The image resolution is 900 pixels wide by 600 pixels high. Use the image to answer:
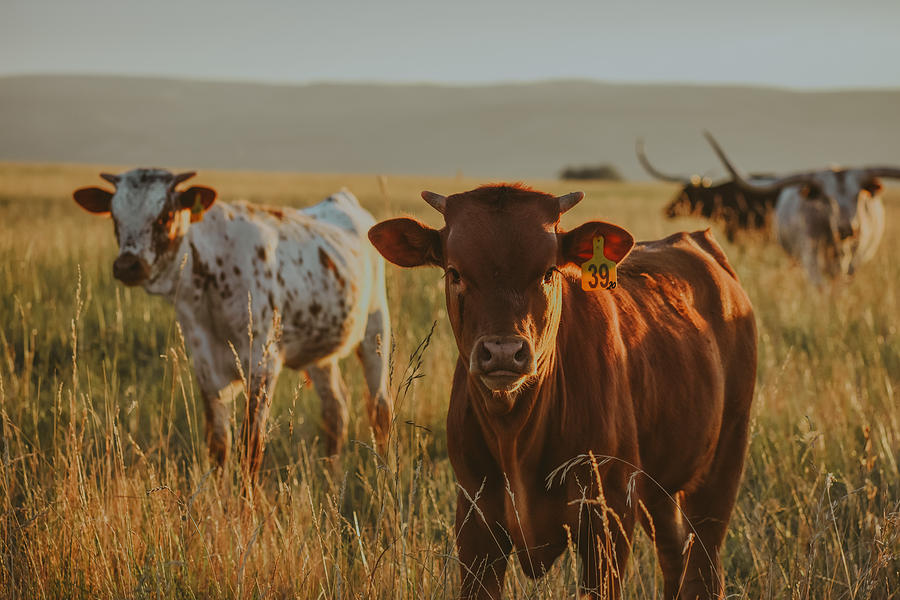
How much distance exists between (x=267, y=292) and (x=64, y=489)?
1874mm

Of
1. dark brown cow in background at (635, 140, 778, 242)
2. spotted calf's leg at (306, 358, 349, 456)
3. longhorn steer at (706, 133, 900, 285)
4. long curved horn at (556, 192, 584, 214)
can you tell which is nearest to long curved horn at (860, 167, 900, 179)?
longhorn steer at (706, 133, 900, 285)

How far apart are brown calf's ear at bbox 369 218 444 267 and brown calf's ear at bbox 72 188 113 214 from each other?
2.31 meters

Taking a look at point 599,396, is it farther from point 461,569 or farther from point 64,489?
point 64,489

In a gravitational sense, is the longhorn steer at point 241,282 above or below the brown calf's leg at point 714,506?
above

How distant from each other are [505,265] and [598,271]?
14.9 inches

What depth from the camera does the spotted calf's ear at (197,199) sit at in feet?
14.8

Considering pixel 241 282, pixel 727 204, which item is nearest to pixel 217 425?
pixel 241 282

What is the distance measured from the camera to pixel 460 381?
2896 millimetres

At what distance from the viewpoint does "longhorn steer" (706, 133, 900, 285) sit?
367 inches

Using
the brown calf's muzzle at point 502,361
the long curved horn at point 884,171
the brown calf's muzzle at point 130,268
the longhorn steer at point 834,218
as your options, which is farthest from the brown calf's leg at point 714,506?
the long curved horn at point 884,171

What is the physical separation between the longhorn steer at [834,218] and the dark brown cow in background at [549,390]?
6.36m

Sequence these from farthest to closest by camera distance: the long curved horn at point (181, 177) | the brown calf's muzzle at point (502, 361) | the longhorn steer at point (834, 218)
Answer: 1. the longhorn steer at point (834, 218)
2. the long curved horn at point (181, 177)
3. the brown calf's muzzle at point (502, 361)

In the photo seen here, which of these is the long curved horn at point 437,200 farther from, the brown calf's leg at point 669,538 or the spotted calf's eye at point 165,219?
the spotted calf's eye at point 165,219

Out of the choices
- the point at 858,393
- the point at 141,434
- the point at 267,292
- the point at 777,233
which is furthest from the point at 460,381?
the point at 777,233
